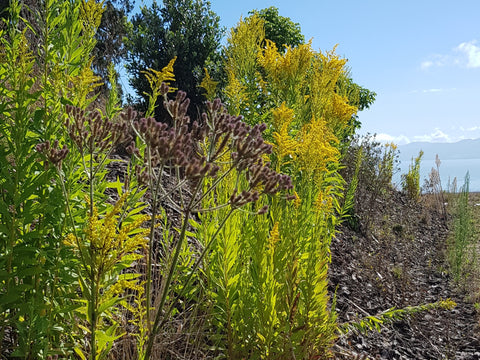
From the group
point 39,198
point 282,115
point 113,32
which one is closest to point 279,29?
point 113,32

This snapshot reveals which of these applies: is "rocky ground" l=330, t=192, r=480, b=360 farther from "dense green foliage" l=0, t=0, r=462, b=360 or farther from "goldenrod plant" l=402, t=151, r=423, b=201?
"goldenrod plant" l=402, t=151, r=423, b=201

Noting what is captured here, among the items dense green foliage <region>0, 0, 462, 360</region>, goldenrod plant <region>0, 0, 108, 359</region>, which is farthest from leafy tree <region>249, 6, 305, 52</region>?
goldenrod plant <region>0, 0, 108, 359</region>

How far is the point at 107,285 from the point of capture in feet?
5.40

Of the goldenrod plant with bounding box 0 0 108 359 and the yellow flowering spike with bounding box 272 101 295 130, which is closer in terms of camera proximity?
the goldenrod plant with bounding box 0 0 108 359

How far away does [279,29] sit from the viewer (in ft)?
33.6

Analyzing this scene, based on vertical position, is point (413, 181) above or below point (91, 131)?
above

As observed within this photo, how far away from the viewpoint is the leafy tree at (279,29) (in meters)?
10.1

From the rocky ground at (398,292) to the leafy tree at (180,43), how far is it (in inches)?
191

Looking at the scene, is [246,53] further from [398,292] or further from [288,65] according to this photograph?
[398,292]

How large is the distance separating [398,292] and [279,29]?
7005 mm

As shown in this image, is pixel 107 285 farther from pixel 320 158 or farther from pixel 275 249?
pixel 320 158

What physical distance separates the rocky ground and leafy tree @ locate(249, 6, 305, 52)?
4.56 metres

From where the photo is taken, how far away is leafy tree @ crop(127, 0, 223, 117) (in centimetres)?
935

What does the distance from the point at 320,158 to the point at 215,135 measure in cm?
113
